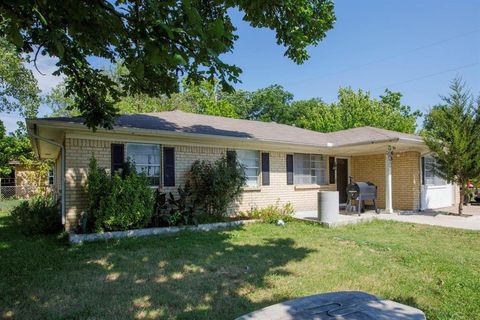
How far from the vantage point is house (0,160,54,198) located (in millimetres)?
24922

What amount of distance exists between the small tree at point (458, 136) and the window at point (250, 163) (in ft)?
20.2

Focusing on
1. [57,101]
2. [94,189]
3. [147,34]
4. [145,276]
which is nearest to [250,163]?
[94,189]

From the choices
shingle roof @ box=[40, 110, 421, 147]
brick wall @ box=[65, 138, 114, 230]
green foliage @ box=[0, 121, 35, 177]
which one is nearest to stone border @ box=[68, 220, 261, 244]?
brick wall @ box=[65, 138, 114, 230]

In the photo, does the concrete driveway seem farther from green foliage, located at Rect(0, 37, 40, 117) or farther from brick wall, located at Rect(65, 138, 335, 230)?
green foliage, located at Rect(0, 37, 40, 117)

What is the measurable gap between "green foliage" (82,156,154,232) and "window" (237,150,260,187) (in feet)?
14.7

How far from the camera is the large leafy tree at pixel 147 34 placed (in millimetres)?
3107

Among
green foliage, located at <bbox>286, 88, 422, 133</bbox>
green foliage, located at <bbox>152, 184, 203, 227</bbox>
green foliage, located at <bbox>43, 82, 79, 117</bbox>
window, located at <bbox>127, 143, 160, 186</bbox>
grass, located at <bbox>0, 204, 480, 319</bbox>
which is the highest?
green foliage, located at <bbox>43, 82, 79, 117</bbox>

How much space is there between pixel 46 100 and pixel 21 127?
16.8 feet

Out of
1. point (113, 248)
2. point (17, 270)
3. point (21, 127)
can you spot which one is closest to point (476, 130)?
point (113, 248)

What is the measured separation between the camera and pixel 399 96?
38656 mm

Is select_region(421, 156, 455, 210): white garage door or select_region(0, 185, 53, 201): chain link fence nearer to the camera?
select_region(421, 156, 455, 210): white garage door

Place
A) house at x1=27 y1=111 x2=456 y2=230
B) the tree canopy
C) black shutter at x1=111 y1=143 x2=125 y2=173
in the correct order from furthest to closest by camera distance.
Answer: the tree canopy → black shutter at x1=111 y1=143 x2=125 y2=173 → house at x1=27 y1=111 x2=456 y2=230

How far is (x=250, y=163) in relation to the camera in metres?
12.6

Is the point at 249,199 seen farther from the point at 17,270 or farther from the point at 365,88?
the point at 365,88
